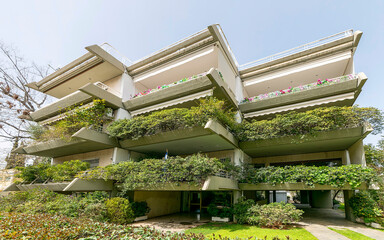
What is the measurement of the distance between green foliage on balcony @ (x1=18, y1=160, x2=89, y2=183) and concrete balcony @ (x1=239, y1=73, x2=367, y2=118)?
12981 mm

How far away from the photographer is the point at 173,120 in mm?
13156

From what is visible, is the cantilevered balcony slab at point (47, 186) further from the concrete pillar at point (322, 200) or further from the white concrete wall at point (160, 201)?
the concrete pillar at point (322, 200)

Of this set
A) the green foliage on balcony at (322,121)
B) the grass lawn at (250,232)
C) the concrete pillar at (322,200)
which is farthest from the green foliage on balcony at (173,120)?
the concrete pillar at (322,200)

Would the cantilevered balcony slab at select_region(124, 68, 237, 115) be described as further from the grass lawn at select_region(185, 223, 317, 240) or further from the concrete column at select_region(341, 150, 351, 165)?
the concrete column at select_region(341, 150, 351, 165)

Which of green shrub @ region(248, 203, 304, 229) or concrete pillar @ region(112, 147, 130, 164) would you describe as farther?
concrete pillar @ region(112, 147, 130, 164)

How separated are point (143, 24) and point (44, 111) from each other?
44.2ft

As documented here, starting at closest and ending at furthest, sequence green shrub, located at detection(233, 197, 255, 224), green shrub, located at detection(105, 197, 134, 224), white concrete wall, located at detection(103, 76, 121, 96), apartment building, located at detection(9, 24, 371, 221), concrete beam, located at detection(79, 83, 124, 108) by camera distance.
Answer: green shrub, located at detection(105, 197, 134, 224) < green shrub, located at detection(233, 197, 255, 224) < apartment building, located at detection(9, 24, 371, 221) < concrete beam, located at detection(79, 83, 124, 108) < white concrete wall, located at detection(103, 76, 121, 96)

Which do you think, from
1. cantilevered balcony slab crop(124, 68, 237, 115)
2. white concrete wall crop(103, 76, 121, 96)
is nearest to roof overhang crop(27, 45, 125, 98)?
white concrete wall crop(103, 76, 121, 96)

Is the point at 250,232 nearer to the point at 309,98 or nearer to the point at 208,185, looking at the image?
the point at 208,185

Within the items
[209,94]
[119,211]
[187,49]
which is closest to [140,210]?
[119,211]

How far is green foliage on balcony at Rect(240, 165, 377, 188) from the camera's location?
1080 cm

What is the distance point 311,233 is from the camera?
31.8ft

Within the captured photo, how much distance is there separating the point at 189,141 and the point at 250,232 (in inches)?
248

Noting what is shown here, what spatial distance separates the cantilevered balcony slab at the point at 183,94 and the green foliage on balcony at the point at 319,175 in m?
5.75
